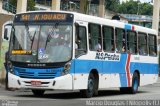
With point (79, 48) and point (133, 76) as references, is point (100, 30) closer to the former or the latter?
point (79, 48)

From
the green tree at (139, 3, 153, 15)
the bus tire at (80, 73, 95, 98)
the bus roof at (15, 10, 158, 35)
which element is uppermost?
the green tree at (139, 3, 153, 15)

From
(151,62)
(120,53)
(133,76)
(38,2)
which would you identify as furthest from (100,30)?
(38,2)

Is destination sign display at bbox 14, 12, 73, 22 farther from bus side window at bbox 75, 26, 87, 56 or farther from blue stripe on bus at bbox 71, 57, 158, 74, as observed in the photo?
blue stripe on bus at bbox 71, 57, 158, 74

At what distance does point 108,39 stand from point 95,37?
1384mm

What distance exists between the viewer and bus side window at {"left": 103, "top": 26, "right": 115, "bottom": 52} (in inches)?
906

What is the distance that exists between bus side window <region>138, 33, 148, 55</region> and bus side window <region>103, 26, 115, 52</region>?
3436 mm

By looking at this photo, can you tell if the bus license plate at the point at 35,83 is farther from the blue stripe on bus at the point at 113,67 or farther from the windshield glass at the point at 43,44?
the blue stripe on bus at the point at 113,67

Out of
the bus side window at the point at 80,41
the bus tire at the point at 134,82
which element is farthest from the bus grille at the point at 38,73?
the bus tire at the point at 134,82

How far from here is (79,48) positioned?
67.8 feet

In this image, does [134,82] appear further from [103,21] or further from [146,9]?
[146,9]

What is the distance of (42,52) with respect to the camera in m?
20.2

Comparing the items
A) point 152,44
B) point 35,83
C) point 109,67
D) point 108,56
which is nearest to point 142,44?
point 152,44

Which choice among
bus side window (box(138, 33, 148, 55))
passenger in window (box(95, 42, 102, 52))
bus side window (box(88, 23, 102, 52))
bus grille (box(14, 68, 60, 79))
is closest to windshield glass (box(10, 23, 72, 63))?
bus grille (box(14, 68, 60, 79))

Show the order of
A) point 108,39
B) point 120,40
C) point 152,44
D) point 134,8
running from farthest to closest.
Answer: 1. point 134,8
2. point 152,44
3. point 120,40
4. point 108,39
